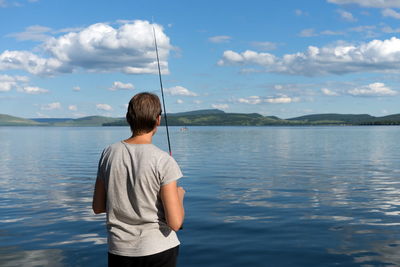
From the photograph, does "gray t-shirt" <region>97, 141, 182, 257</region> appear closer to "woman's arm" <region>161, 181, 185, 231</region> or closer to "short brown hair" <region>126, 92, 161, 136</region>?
"woman's arm" <region>161, 181, 185, 231</region>

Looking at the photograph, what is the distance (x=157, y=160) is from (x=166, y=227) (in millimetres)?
699

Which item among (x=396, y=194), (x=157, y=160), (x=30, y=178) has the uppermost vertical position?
(x=157, y=160)

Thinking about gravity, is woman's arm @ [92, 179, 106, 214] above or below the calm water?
above

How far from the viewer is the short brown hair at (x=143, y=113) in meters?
3.99

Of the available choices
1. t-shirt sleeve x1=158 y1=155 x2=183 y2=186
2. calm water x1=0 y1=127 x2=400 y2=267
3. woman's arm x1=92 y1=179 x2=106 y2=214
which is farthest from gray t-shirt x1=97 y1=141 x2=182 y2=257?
calm water x1=0 y1=127 x2=400 y2=267

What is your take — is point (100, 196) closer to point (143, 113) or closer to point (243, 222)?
point (143, 113)

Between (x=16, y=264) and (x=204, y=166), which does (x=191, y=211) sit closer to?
(x=16, y=264)

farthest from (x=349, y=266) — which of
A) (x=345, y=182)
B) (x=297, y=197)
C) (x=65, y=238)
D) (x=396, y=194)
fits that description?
(x=345, y=182)

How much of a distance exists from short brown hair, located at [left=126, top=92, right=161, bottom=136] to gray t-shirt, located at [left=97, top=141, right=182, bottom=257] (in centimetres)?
19

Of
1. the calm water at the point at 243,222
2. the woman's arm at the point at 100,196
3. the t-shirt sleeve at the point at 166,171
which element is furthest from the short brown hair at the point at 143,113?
the calm water at the point at 243,222

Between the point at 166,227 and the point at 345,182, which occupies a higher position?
the point at 166,227

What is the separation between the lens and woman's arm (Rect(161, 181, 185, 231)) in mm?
3787

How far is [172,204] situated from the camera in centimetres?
381

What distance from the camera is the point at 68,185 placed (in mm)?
24500
